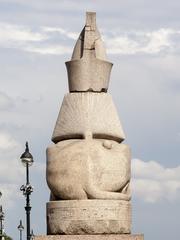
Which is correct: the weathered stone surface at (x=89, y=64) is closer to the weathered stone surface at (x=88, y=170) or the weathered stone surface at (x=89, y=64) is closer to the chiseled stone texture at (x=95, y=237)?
the weathered stone surface at (x=88, y=170)

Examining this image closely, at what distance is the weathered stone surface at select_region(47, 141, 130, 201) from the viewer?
88.6ft

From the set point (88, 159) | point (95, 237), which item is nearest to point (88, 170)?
point (88, 159)

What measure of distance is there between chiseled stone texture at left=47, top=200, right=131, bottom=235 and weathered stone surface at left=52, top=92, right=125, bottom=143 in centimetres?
174

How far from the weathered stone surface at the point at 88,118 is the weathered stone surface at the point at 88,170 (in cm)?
27

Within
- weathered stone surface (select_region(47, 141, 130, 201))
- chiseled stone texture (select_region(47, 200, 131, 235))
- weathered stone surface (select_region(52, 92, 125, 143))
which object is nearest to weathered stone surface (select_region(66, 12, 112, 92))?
weathered stone surface (select_region(52, 92, 125, 143))

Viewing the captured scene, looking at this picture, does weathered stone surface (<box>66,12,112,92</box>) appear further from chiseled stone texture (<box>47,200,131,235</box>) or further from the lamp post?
the lamp post

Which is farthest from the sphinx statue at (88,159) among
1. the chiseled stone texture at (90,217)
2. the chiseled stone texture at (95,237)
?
the chiseled stone texture at (95,237)

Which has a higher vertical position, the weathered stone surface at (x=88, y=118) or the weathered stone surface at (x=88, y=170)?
the weathered stone surface at (x=88, y=118)

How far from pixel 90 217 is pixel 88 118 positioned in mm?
2480

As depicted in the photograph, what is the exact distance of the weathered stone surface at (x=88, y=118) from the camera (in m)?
27.8

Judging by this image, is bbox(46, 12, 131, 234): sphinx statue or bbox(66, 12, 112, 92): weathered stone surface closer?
bbox(46, 12, 131, 234): sphinx statue

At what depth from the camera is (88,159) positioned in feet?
88.7

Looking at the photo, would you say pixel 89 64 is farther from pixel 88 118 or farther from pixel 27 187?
pixel 27 187

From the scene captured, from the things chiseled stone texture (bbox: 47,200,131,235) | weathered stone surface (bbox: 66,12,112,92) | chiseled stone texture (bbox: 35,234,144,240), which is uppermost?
weathered stone surface (bbox: 66,12,112,92)
